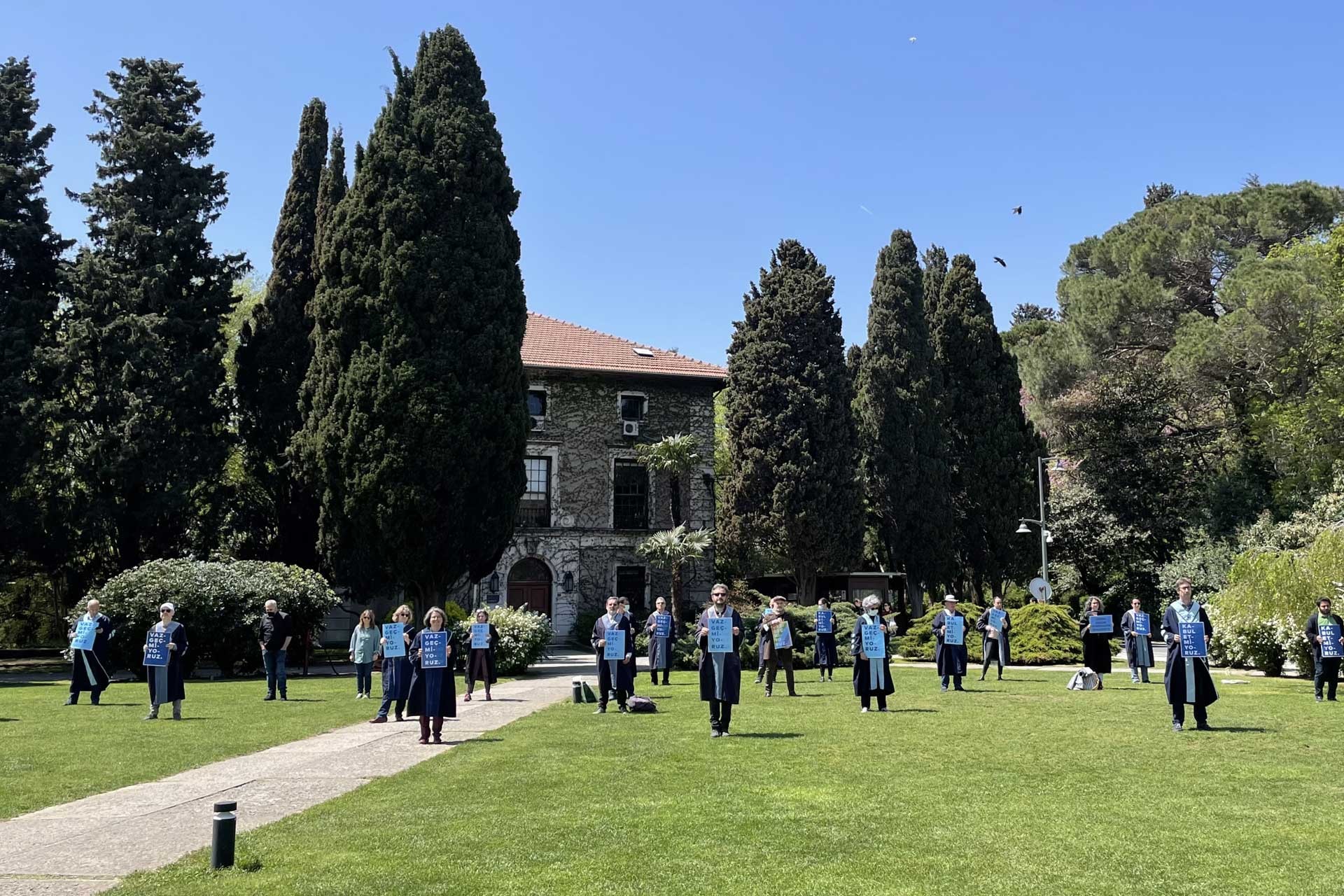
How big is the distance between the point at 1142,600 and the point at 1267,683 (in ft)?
73.1

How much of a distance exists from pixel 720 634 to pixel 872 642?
355 centimetres

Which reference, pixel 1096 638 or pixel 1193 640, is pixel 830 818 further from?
pixel 1096 638

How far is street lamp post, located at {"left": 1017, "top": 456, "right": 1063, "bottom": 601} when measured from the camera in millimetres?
38750

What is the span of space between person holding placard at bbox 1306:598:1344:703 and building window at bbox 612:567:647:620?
83.2ft

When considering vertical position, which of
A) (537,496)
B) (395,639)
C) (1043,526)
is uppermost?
(537,496)

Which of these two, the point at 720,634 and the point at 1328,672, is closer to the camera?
the point at 720,634

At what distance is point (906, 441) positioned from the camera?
42.2 metres

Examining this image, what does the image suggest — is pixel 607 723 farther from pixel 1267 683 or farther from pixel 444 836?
pixel 1267 683

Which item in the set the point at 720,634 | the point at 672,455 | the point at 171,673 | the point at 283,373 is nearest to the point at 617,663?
the point at 720,634

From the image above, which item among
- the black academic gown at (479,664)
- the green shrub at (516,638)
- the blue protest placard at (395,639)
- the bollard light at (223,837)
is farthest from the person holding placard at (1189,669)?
the green shrub at (516,638)

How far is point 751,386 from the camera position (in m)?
39.0

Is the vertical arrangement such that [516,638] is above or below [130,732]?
above

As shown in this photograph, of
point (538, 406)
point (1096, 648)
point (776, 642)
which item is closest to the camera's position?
point (776, 642)

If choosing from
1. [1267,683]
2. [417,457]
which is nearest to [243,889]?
[1267,683]
